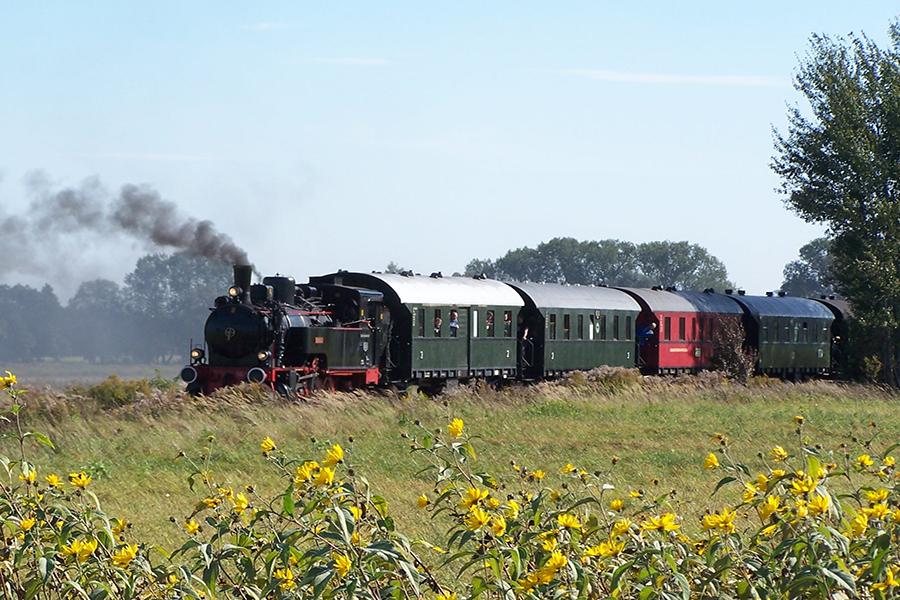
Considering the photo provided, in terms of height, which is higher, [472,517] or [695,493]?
[472,517]

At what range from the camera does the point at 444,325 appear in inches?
1297

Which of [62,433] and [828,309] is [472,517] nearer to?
[62,433]

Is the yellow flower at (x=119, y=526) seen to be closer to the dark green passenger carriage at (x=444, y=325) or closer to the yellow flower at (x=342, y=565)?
the yellow flower at (x=342, y=565)

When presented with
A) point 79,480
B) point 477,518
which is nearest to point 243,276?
point 79,480

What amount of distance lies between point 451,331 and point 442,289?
3.73ft

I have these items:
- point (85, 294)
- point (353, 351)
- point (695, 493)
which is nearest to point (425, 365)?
point (353, 351)

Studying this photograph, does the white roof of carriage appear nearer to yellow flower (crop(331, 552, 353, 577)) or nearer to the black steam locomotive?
the black steam locomotive

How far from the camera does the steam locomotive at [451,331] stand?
28969 mm

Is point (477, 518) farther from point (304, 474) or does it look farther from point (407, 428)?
point (407, 428)

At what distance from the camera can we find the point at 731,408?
2947cm

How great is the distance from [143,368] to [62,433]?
10724 centimetres

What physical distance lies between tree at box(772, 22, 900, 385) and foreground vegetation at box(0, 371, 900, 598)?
5.62 m

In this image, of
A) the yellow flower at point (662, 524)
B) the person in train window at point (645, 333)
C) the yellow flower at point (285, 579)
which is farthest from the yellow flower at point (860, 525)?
the person in train window at point (645, 333)

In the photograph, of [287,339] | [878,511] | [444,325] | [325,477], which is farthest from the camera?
[444,325]
